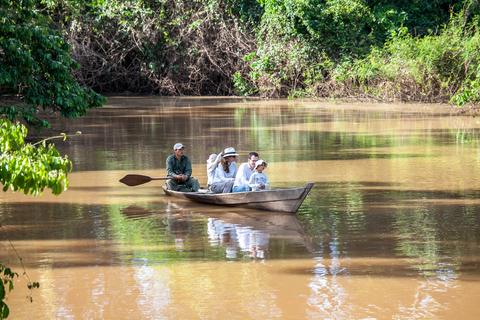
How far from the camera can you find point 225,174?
51.5 ft

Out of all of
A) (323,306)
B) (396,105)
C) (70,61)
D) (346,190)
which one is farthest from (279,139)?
(323,306)

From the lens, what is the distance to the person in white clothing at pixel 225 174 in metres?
15.5

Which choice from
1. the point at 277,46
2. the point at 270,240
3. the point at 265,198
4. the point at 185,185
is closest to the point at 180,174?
the point at 185,185

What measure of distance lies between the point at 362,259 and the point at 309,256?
670mm

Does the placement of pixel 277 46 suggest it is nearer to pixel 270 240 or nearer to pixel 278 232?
A: pixel 278 232

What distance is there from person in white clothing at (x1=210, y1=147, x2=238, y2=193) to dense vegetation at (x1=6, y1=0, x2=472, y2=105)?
1663 centimetres

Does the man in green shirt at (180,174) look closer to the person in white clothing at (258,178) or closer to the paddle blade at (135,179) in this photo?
the paddle blade at (135,179)

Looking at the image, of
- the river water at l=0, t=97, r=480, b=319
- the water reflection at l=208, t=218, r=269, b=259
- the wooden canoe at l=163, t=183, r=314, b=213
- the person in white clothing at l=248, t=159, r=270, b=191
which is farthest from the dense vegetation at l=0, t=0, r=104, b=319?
the water reflection at l=208, t=218, r=269, b=259

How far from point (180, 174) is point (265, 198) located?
2.38 m

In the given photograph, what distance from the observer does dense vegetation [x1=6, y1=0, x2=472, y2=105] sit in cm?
3484

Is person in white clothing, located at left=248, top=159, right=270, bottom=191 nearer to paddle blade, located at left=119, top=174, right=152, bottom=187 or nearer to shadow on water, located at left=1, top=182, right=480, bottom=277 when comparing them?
shadow on water, located at left=1, top=182, right=480, bottom=277

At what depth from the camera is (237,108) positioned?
120ft

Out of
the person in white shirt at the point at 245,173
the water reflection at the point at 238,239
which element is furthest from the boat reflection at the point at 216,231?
the person in white shirt at the point at 245,173

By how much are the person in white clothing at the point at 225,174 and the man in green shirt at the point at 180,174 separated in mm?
694
